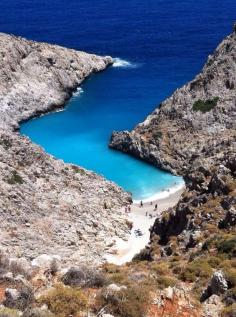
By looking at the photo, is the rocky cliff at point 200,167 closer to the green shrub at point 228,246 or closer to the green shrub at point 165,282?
the green shrub at point 228,246

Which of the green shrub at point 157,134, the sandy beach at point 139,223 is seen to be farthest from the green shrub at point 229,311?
the green shrub at point 157,134

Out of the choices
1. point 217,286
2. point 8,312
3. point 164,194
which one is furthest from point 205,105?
point 8,312

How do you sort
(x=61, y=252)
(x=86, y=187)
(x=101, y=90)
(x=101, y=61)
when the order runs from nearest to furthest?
(x=61, y=252) → (x=86, y=187) → (x=101, y=90) → (x=101, y=61)

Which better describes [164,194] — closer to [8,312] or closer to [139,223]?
[139,223]

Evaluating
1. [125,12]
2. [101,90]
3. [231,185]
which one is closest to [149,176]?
[231,185]

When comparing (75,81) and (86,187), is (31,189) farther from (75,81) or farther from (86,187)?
(75,81)

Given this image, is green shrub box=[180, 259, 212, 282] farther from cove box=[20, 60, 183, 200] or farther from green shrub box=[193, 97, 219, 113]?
green shrub box=[193, 97, 219, 113]
